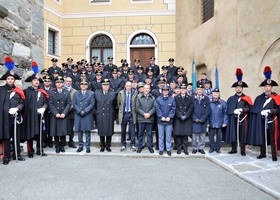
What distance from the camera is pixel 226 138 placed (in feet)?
23.3

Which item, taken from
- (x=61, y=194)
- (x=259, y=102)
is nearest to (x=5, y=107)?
(x=61, y=194)

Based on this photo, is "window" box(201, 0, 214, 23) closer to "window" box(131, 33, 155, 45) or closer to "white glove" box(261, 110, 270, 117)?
"window" box(131, 33, 155, 45)

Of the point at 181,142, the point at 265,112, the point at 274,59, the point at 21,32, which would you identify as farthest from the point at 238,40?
the point at 21,32

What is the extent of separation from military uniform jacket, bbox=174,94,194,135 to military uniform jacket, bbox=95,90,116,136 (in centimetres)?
172

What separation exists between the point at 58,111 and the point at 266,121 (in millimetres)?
5174

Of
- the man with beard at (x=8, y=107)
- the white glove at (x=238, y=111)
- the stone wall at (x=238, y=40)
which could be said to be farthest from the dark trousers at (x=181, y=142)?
the man with beard at (x=8, y=107)

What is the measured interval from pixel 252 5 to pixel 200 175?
596cm

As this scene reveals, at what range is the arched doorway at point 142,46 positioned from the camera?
1462 centimetres

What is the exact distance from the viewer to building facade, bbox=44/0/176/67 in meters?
14.5

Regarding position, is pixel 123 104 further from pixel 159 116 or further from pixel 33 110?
pixel 33 110

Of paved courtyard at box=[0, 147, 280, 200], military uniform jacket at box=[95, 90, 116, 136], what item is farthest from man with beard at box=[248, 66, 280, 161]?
military uniform jacket at box=[95, 90, 116, 136]

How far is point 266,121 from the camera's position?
6434mm

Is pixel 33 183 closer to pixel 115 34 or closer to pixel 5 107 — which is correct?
pixel 5 107

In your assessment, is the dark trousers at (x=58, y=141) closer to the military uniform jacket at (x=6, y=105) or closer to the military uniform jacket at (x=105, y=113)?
the military uniform jacket at (x=105, y=113)
